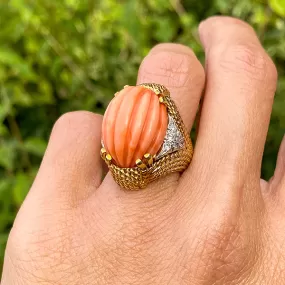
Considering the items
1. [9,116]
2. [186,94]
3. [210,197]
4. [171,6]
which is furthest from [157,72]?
[9,116]

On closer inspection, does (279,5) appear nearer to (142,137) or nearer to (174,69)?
(174,69)

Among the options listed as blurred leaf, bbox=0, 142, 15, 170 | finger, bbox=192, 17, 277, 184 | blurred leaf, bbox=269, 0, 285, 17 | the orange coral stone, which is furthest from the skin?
blurred leaf, bbox=0, 142, 15, 170

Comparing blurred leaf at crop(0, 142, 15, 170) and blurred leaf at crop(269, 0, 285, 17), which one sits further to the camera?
blurred leaf at crop(0, 142, 15, 170)

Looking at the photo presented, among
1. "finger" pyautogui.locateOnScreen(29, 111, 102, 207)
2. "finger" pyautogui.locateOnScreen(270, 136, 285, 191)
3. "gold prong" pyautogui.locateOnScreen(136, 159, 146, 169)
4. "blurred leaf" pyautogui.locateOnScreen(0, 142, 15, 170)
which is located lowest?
"blurred leaf" pyautogui.locateOnScreen(0, 142, 15, 170)

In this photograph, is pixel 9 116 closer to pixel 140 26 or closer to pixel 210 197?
pixel 140 26

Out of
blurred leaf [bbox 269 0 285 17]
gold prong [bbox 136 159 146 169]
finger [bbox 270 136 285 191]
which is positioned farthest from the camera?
blurred leaf [bbox 269 0 285 17]

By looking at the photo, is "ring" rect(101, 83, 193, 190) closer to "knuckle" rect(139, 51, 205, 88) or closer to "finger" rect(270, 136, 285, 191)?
"knuckle" rect(139, 51, 205, 88)
